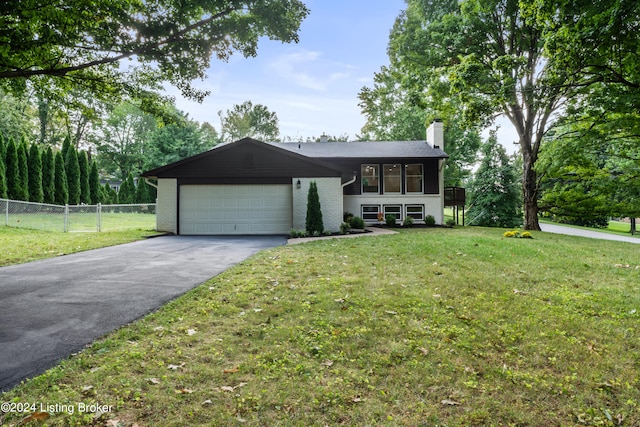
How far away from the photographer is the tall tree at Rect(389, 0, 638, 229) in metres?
8.06

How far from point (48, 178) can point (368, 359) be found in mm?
26704

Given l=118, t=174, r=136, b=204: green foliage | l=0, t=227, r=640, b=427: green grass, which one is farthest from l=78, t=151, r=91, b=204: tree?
l=0, t=227, r=640, b=427: green grass

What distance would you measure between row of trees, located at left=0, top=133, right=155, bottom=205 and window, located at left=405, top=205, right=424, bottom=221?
21.8 m

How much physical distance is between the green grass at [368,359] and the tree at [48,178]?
76.0 ft

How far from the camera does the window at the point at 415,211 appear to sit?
18.9 metres

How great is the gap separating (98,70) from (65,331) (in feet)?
28.5

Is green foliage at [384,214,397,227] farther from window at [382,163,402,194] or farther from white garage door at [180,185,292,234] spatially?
white garage door at [180,185,292,234]

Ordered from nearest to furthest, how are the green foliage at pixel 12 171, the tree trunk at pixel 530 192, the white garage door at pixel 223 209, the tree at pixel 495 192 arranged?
the white garage door at pixel 223 209 → the tree trunk at pixel 530 192 → the green foliage at pixel 12 171 → the tree at pixel 495 192

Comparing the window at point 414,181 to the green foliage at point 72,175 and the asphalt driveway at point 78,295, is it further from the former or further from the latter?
the green foliage at point 72,175

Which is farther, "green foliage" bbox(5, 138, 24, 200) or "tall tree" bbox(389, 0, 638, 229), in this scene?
"green foliage" bbox(5, 138, 24, 200)

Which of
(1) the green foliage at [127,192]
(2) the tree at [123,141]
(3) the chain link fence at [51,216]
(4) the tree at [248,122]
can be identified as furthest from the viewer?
(4) the tree at [248,122]

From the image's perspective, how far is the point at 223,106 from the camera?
47.4 meters

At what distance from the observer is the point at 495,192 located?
76.2 ft

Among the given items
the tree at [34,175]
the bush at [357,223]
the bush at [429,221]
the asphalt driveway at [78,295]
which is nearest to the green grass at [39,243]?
the asphalt driveway at [78,295]
